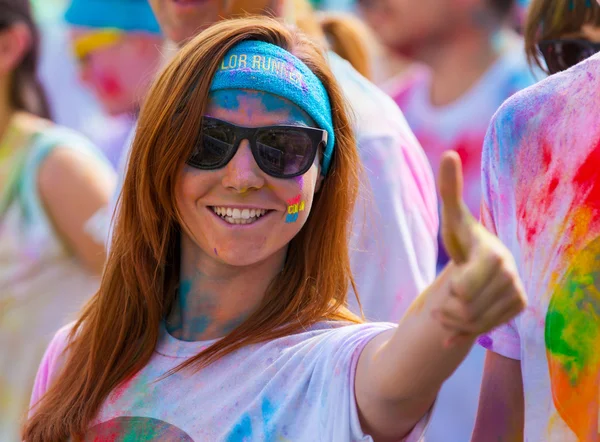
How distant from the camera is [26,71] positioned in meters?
4.99

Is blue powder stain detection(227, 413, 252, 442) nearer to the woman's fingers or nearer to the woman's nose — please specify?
the woman's nose

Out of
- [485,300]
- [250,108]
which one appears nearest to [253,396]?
[250,108]

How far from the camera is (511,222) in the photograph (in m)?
2.15

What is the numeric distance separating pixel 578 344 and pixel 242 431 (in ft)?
2.07

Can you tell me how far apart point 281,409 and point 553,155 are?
675 millimetres

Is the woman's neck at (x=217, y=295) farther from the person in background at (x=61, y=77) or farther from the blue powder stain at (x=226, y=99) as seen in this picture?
the person in background at (x=61, y=77)

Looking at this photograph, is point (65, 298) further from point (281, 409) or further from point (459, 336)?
point (459, 336)

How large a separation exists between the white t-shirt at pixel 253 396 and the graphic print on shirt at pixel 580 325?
264 millimetres

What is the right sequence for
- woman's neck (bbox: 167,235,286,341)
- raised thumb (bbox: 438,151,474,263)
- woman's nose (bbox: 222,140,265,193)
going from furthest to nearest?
woman's neck (bbox: 167,235,286,341) → woman's nose (bbox: 222,140,265,193) → raised thumb (bbox: 438,151,474,263)

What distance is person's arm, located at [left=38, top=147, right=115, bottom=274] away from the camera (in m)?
4.37

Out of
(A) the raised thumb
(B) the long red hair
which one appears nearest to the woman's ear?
(B) the long red hair

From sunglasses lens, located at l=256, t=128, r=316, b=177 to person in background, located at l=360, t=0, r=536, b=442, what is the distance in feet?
7.69

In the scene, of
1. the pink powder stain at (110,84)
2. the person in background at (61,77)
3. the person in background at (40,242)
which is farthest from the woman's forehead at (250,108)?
the person in background at (61,77)

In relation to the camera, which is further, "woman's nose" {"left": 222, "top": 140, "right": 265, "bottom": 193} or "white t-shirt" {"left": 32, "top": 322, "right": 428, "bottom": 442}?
"woman's nose" {"left": 222, "top": 140, "right": 265, "bottom": 193}
